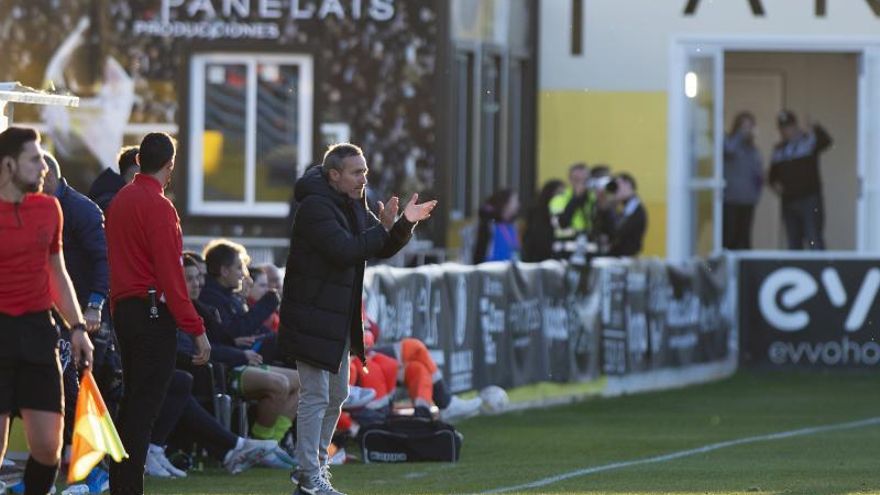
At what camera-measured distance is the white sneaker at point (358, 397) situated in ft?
46.1

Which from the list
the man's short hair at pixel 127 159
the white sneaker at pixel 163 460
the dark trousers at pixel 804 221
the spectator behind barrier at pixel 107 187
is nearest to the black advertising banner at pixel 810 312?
the dark trousers at pixel 804 221

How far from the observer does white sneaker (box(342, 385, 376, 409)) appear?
14.0 metres

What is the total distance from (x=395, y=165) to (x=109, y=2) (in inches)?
133

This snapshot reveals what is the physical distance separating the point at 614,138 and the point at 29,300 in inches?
722

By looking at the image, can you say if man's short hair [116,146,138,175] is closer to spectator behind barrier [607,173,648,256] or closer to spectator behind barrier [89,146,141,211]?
spectator behind barrier [89,146,141,211]

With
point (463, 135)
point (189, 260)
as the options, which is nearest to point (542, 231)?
point (463, 135)

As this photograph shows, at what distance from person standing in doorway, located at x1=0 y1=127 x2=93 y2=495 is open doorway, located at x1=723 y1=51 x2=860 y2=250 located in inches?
881

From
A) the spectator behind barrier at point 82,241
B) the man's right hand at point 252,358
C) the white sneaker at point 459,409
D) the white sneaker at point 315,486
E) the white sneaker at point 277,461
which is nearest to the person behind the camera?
the white sneaker at point 315,486

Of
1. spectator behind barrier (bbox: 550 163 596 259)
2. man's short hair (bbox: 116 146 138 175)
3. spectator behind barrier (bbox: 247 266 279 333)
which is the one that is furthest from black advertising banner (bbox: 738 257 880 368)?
man's short hair (bbox: 116 146 138 175)

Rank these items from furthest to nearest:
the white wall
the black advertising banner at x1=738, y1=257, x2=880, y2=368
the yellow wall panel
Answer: the yellow wall panel
the white wall
the black advertising banner at x1=738, y1=257, x2=880, y2=368

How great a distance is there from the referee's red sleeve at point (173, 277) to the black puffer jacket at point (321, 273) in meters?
0.69

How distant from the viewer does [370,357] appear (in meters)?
15.0

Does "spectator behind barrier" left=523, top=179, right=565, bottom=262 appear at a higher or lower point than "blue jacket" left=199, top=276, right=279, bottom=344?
higher

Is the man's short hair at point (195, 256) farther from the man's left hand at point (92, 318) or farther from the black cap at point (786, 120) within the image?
the black cap at point (786, 120)
